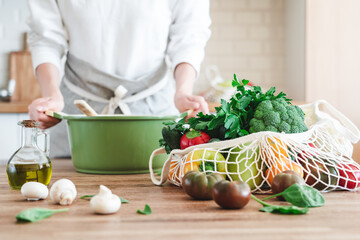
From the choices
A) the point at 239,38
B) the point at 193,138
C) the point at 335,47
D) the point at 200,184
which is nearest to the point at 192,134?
the point at 193,138

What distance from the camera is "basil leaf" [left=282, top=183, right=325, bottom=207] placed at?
63 cm

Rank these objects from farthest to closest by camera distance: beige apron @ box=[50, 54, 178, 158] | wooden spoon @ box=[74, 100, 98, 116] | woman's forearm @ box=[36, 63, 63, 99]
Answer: beige apron @ box=[50, 54, 178, 158], woman's forearm @ box=[36, 63, 63, 99], wooden spoon @ box=[74, 100, 98, 116]

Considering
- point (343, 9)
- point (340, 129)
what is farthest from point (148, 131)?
point (343, 9)

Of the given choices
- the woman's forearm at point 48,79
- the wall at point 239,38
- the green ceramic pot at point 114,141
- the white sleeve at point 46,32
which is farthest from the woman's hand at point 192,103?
the wall at point 239,38

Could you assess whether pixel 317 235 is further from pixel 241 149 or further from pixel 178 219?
pixel 241 149

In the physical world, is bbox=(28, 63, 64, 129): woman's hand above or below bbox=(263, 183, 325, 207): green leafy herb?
above

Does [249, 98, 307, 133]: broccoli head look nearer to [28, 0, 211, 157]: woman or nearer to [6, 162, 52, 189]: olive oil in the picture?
[6, 162, 52, 189]: olive oil

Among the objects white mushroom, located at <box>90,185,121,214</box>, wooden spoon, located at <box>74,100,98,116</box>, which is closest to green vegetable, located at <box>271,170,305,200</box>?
white mushroom, located at <box>90,185,121,214</box>

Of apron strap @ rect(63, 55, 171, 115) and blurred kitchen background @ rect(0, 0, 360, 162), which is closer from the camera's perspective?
apron strap @ rect(63, 55, 171, 115)

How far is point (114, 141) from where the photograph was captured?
100 cm

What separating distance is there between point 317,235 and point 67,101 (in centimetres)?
112

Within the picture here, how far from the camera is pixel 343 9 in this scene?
2467 mm

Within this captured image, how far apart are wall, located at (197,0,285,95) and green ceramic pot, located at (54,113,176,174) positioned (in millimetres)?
1806

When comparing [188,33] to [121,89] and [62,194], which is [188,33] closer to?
[121,89]
